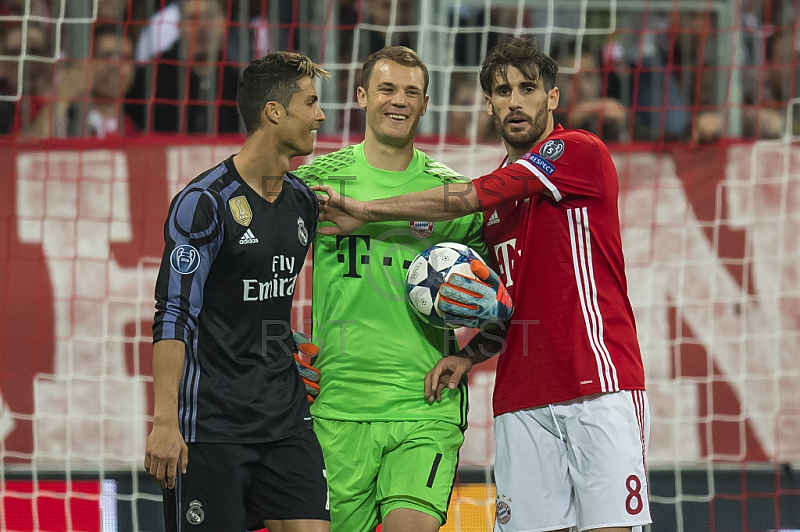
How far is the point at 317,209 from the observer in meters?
3.85

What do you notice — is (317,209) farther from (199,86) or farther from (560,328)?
(199,86)

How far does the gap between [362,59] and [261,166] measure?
11.7 feet

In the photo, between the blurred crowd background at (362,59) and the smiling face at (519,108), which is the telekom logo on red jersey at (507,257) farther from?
the blurred crowd background at (362,59)

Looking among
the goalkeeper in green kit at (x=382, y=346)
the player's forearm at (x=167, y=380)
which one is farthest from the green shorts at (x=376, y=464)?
the player's forearm at (x=167, y=380)

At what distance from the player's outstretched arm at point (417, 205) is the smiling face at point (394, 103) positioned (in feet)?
0.95

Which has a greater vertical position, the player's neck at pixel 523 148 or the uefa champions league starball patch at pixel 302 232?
the player's neck at pixel 523 148

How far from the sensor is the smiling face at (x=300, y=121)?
3.63 m

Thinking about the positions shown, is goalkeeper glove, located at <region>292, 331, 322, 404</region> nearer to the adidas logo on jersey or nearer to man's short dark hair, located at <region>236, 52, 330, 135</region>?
the adidas logo on jersey

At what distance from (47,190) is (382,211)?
3.26m

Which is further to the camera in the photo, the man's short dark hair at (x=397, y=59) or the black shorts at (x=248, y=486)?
the man's short dark hair at (x=397, y=59)

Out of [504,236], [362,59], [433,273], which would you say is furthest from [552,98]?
[362,59]

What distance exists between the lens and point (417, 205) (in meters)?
3.82

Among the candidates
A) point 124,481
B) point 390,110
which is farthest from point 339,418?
point 124,481

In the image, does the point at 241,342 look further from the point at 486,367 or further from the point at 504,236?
the point at 486,367
